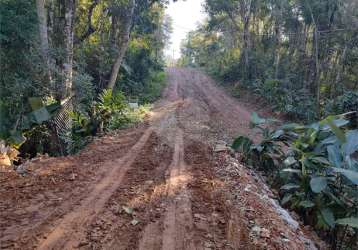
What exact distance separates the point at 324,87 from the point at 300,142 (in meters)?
11.1

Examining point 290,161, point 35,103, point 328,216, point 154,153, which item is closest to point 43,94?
point 35,103

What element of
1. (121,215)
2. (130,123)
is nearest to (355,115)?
(130,123)

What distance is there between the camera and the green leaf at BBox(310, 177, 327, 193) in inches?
165

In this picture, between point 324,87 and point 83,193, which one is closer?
point 83,193

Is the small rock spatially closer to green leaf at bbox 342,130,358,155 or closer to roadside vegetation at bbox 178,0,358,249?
roadside vegetation at bbox 178,0,358,249

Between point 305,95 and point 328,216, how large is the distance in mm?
12114

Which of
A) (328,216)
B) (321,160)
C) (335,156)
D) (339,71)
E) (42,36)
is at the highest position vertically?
→ (42,36)

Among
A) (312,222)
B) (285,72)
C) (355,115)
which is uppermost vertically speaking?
(285,72)

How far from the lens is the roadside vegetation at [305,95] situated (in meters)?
4.55

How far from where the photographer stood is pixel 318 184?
4273 millimetres

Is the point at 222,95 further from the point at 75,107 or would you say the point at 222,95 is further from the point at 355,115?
the point at 75,107

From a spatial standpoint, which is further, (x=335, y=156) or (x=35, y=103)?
(x=35, y=103)

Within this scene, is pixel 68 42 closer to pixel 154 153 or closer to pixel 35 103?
pixel 35 103

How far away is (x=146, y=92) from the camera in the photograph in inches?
724
